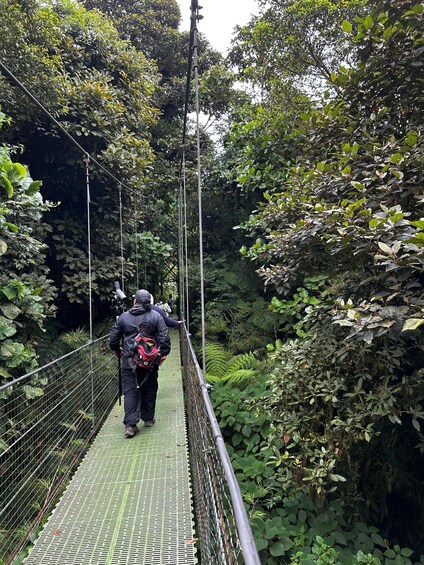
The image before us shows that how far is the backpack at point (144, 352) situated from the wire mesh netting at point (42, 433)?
0.37 meters

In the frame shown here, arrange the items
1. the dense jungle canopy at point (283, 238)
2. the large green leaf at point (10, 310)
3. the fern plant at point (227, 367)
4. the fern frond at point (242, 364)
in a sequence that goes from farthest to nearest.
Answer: the fern frond at point (242, 364)
the fern plant at point (227, 367)
the large green leaf at point (10, 310)
the dense jungle canopy at point (283, 238)

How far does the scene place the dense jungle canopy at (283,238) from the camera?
1.64 m

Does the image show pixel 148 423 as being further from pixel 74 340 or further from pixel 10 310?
pixel 74 340

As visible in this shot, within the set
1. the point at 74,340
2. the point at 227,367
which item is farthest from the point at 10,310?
the point at 227,367

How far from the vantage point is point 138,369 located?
240 cm

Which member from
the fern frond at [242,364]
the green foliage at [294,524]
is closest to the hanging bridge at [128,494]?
the green foliage at [294,524]

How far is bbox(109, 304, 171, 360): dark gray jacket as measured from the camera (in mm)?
2414

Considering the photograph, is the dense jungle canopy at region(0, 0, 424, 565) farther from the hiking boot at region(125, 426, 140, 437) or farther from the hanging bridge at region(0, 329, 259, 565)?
the hiking boot at region(125, 426, 140, 437)

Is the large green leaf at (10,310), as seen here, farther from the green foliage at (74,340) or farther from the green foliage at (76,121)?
the green foliage at (76,121)

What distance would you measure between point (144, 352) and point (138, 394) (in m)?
0.27

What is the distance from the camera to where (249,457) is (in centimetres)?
246

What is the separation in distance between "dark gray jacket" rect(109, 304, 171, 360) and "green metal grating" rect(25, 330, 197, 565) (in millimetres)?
556

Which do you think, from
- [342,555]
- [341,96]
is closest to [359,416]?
[342,555]

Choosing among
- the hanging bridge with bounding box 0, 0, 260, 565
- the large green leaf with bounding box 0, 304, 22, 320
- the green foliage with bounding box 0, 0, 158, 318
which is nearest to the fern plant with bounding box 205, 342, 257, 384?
the hanging bridge with bounding box 0, 0, 260, 565
